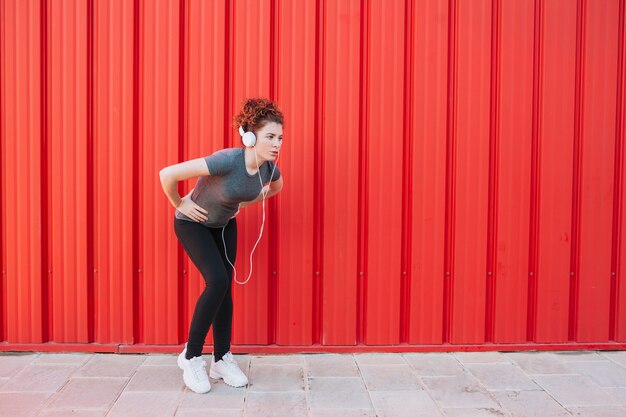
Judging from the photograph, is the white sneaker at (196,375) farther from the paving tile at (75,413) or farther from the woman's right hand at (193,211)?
the woman's right hand at (193,211)

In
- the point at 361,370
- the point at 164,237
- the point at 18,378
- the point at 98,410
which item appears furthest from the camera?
the point at 164,237

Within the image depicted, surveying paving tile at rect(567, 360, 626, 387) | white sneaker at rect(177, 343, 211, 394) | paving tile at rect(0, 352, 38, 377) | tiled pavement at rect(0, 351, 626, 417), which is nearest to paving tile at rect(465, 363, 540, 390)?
tiled pavement at rect(0, 351, 626, 417)

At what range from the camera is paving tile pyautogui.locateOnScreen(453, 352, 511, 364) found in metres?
3.36

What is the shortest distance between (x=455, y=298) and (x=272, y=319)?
3.98 ft

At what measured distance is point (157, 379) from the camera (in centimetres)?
301

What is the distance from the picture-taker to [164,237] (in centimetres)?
339

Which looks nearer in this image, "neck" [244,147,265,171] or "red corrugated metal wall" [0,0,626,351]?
"neck" [244,147,265,171]

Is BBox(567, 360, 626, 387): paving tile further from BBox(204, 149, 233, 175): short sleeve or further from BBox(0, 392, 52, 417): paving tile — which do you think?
BBox(0, 392, 52, 417): paving tile

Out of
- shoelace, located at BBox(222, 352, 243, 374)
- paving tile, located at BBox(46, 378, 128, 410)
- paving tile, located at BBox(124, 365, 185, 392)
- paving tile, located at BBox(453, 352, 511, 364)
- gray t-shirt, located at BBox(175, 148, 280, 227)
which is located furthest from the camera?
paving tile, located at BBox(453, 352, 511, 364)

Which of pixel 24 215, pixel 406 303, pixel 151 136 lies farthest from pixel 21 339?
pixel 406 303

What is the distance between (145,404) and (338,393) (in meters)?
1.00

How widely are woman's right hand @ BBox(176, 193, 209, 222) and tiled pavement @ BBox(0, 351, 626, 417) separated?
0.94 metres

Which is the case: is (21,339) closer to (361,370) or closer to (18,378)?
(18,378)

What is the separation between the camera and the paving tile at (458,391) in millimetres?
2746
